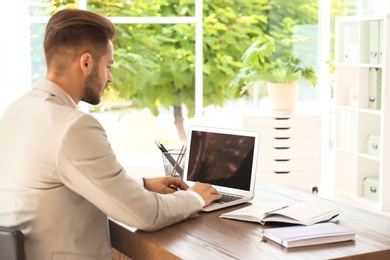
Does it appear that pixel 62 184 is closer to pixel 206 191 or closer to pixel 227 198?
pixel 206 191

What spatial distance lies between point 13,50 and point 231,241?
4.71 metres

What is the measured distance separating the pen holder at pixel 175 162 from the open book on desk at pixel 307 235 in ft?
2.72

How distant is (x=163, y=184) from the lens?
2852mm

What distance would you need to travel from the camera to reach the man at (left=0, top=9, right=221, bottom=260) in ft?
7.28

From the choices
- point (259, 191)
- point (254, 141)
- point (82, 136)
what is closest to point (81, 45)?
point (82, 136)

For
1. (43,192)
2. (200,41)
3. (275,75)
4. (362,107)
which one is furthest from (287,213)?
(200,41)

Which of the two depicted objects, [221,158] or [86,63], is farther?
[221,158]

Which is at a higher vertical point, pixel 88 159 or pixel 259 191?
pixel 88 159

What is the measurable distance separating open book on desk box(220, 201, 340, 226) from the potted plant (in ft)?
12.9

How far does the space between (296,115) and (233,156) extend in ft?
12.3

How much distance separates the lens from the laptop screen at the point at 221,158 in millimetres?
2875

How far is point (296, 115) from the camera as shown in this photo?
258 inches

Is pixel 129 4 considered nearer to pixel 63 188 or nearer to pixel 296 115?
pixel 296 115

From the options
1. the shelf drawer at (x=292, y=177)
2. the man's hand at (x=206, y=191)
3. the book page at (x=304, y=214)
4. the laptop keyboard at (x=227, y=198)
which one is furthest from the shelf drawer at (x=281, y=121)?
the book page at (x=304, y=214)
